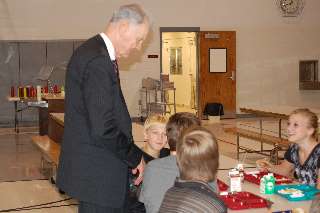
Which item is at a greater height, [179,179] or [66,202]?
[179,179]

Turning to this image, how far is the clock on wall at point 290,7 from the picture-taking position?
16.2m

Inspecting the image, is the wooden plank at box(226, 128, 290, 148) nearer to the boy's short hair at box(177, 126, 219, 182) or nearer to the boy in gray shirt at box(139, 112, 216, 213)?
the boy in gray shirt at box(139, 112, 216, 213)

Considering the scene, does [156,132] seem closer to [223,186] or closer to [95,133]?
[223,186]

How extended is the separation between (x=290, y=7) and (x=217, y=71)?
10.2 feet

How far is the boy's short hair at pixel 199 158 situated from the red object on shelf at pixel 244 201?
71cm

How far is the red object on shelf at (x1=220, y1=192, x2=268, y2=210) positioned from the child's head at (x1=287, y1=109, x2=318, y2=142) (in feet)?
2.93

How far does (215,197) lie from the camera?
228 centimetres

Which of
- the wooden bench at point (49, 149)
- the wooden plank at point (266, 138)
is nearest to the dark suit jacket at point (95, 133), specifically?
the wooden bench at point (49, 149)

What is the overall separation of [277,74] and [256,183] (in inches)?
518

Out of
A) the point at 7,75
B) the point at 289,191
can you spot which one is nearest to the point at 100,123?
the point at 289,191

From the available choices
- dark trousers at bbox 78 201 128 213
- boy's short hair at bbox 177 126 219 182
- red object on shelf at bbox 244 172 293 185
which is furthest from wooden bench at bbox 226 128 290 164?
boy's short hair at bbox 177 126 219 182

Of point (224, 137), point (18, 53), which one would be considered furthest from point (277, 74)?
point (18, 53)

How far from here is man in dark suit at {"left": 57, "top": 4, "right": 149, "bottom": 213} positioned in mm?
2629

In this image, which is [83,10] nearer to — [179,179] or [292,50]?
[292,50]
